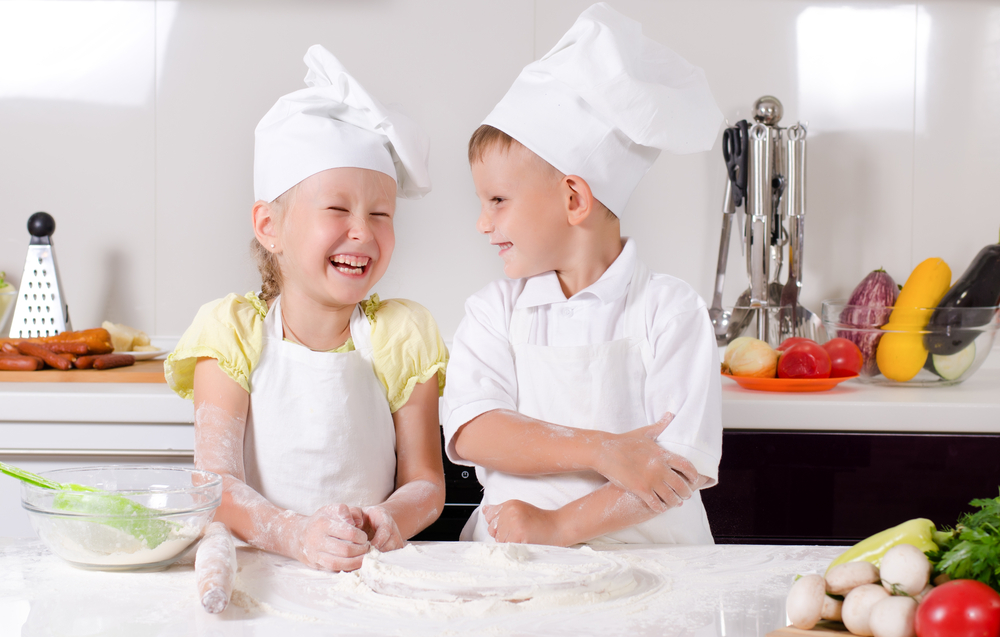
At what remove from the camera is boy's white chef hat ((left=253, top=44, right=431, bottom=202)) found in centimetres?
97

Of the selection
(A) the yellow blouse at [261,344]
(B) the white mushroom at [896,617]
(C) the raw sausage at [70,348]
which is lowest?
(B) the white mushroom at [896,617]

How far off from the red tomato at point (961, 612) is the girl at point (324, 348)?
0.56 m

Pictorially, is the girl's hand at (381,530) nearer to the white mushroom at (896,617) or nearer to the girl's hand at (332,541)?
the girl's hand at (332,541)

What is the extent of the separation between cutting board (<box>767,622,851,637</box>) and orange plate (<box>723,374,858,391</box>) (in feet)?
2.85

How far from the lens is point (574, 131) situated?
3.05 ft

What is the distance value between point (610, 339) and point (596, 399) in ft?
0.24

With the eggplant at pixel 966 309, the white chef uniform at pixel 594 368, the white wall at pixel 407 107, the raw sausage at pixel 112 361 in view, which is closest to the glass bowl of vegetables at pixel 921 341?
the eggplant at pixel 966 309

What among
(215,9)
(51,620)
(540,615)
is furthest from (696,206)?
(51,620)

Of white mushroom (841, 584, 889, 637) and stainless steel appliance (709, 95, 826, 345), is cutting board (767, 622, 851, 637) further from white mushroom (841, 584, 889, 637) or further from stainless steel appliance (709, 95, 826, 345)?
stainless steel appliance (709, 95, 826, 345)

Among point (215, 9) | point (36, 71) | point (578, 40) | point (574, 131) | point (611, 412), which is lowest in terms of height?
point (611, 412)

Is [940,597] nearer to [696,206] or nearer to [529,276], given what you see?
[529,276]

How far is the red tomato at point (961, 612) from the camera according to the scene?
1.56 ft

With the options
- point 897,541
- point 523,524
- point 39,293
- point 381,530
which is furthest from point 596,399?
point 39,293

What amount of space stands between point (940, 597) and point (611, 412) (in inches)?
18.8
